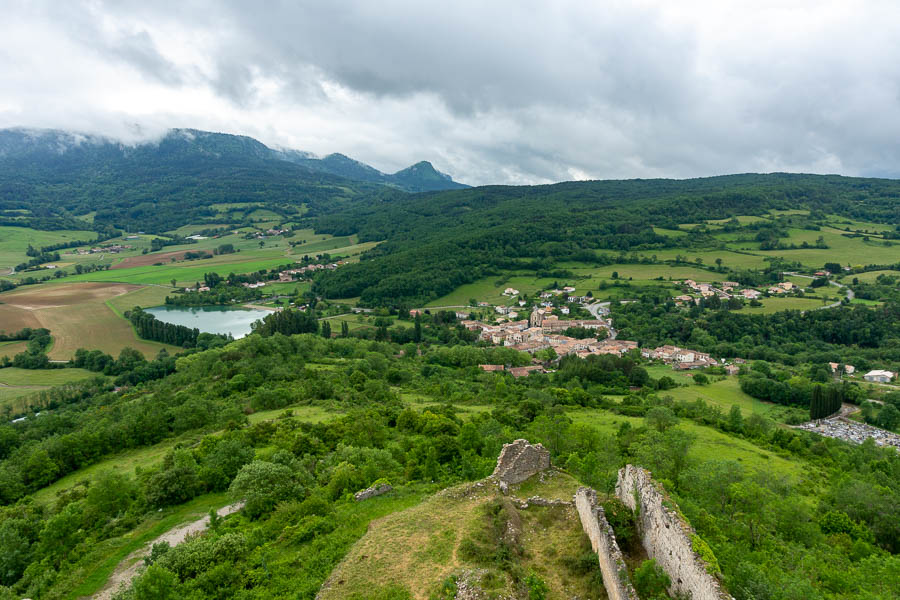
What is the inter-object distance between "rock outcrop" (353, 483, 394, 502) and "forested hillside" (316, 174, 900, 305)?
91.5 m

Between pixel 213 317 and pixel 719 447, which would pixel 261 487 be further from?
pixel 213 317

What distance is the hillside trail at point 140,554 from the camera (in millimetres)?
17031

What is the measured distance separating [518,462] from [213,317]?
10451 cm

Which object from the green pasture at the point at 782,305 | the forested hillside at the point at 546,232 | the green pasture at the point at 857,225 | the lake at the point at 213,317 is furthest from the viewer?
the green pasture at the point at 857,225

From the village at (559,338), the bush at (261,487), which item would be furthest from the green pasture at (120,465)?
the village at (559,338)

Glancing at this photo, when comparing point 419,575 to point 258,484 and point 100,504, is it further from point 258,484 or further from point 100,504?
point 100,504

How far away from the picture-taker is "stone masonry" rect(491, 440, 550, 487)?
794 inches

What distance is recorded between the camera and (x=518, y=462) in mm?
20438

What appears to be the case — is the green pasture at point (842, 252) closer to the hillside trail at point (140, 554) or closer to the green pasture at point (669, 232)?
the green pasture at point (669, 232)

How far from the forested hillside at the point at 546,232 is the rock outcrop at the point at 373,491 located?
9152 cm

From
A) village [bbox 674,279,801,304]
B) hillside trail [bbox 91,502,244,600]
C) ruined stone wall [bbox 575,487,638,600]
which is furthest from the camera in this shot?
village [bbox 674,279,801,304]

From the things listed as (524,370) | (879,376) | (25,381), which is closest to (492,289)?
(524,370)

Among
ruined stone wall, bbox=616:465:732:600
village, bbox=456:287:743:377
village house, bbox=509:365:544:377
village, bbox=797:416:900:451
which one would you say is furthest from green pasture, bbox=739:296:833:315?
ruined stone wall, bbox=616:465:732:600

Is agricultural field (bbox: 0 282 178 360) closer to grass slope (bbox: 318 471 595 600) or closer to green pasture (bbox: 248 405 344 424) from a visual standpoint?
green pasture (bbox: 248 405 344 424)
